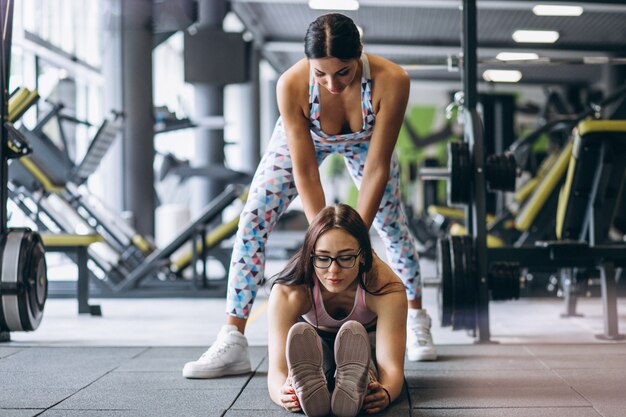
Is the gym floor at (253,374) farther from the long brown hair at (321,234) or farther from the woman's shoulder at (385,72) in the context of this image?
the woman's shoulder at (385,72)

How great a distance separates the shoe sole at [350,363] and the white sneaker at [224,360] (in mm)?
660

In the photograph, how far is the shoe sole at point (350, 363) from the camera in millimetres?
1583

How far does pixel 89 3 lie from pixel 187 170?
3.15 metres

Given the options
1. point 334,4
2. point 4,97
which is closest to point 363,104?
point 4,97

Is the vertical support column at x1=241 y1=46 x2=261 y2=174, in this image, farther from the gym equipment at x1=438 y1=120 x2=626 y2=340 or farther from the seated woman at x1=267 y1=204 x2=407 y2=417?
the seated woman at x1=267 y1=204 x2=407 y2=417

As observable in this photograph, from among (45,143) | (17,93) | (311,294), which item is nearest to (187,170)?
(45,143)

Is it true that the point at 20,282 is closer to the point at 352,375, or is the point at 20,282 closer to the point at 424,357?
the point at 424,357

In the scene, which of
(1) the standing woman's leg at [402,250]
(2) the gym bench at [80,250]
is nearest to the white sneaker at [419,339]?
(1) the standing woman's leg at [402,250]

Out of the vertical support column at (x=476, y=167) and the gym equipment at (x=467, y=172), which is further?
the gym equipment at (x=467, y=172)

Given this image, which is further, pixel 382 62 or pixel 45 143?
pixel 45 143

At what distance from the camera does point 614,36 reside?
11836 millimetres

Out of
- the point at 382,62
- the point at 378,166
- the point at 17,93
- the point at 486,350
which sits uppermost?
the point at 17,93

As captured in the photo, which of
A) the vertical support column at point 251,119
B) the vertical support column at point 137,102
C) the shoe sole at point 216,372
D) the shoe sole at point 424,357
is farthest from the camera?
the vertical support column at point 251,119

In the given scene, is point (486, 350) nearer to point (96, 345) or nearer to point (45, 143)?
point (96, 345)
